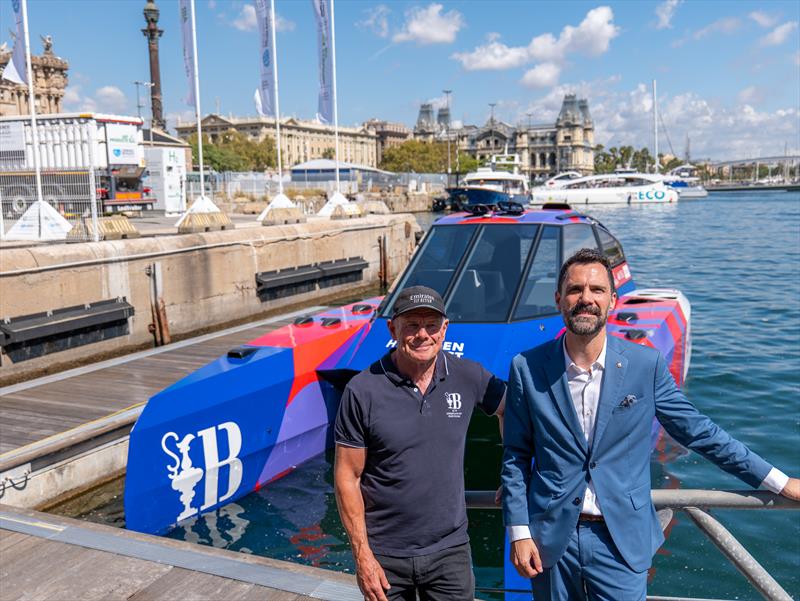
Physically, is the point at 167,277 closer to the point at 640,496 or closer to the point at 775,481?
the point at 640,496

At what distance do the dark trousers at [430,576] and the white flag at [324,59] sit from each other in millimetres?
23863

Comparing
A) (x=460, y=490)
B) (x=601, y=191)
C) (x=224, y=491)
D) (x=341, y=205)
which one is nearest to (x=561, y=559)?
(x=460, y=490)

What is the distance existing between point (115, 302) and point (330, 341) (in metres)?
7.05

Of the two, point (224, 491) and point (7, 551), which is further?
point (224, 491)

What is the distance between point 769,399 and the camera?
37.8 ft

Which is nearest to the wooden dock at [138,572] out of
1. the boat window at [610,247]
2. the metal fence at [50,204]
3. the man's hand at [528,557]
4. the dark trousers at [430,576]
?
the dark trousers at [430,576]

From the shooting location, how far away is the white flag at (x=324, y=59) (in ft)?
81.3

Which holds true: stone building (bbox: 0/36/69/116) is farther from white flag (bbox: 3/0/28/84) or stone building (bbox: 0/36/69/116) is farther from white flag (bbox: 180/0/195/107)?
white flag (bbox: 3/0/28/84)

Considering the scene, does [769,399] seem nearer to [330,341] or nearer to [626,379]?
[330,341]

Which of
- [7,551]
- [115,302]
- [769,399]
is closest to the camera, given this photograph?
[7,551]

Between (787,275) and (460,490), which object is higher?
(460,490)

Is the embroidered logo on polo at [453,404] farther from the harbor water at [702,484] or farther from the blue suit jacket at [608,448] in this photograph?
the harbor water at [702,484]

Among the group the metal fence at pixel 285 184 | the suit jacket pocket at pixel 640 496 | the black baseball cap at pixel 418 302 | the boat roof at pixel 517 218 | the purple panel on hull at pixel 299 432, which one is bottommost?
the purple panel on hull at pixel 299 432

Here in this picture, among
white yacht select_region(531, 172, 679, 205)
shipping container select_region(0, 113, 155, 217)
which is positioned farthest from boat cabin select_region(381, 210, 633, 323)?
white yacht select_region(531, 172, 679, 205)
